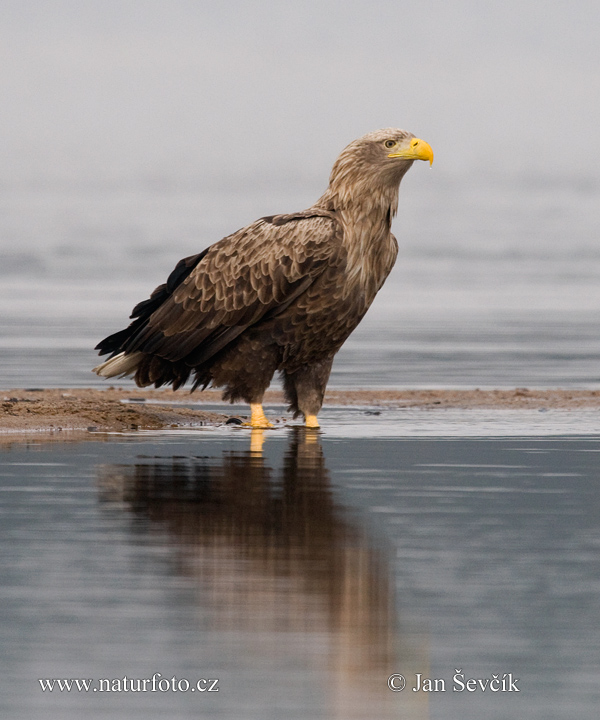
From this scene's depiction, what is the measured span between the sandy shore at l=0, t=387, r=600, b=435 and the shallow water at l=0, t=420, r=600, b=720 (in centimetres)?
308

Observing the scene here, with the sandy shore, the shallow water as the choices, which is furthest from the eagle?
the shallow water

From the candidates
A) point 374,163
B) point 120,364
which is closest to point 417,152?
point 374,163

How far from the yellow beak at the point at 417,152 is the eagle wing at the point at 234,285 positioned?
82 cm

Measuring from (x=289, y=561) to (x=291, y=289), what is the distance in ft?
22.3

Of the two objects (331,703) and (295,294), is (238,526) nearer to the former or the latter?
(331,703)

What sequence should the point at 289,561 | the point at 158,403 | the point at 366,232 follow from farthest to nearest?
1. the point at 158,403
2. the point at 366,232
3. the point at 289,561

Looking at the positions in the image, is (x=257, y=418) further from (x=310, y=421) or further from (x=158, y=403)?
(x=158, y=403)

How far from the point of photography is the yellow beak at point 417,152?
44.1 ft

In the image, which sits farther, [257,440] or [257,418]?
[257,418]

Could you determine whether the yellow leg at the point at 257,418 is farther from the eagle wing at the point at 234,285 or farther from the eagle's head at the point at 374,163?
the eagle's head at the point at 374,163

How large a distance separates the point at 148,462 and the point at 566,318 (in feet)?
110

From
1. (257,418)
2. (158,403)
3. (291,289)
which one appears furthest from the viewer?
(158,403)

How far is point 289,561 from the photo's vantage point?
656 centimetres

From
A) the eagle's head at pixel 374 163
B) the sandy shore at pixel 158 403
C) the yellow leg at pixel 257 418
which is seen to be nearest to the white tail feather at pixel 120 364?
the sandy shore at pixel 158 403
